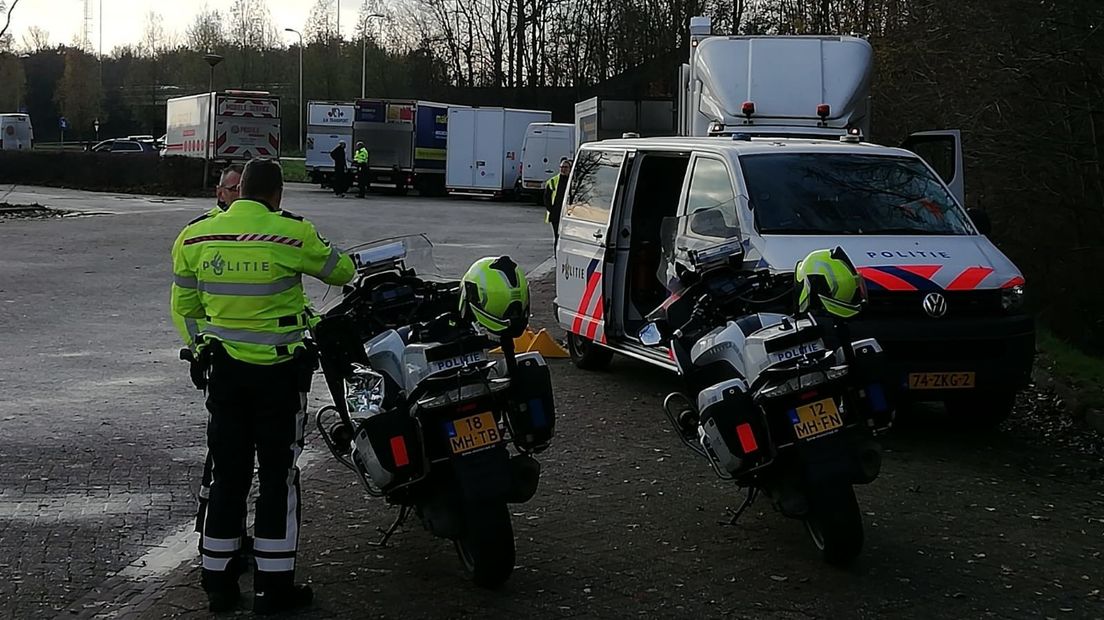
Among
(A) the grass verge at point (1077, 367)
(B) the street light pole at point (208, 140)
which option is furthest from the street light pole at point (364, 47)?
(A) the grass verge at point (1077, 367)

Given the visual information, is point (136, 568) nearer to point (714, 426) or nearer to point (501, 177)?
point (714, 426)

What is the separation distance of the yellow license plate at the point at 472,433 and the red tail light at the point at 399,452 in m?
0.19

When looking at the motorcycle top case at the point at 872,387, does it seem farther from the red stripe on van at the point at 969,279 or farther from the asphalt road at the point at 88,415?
the asphalt road at the point at 88,415

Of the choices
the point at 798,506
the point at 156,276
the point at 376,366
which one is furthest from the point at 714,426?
the point at 156,276

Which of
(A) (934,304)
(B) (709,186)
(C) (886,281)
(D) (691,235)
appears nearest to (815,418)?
(C) (886,281)

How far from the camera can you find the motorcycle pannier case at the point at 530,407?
594 centimetres

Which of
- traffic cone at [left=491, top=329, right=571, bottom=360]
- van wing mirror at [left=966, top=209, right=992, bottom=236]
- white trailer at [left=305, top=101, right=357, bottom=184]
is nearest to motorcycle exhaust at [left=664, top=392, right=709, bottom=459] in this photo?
van wing mirror at [left=966, top=209, right=992, bottom=236]

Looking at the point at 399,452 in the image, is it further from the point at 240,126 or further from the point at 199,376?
the point at 240,126

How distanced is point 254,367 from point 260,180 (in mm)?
783

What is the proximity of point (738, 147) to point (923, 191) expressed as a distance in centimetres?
137

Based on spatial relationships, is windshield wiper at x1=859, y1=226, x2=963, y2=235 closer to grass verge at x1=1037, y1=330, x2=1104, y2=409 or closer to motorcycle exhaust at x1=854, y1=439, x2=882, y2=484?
grass verge at x1=1037, y1=330, x2=1104, y2=409

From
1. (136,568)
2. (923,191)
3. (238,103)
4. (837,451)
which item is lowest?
(136,568)

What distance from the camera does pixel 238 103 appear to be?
45625 mm

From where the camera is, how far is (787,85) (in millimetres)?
14578
